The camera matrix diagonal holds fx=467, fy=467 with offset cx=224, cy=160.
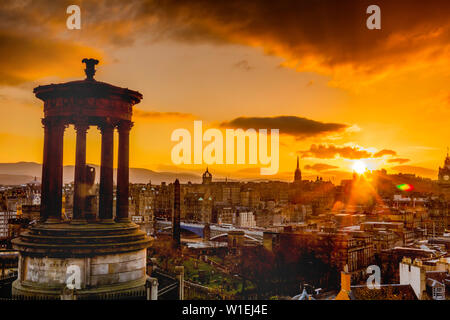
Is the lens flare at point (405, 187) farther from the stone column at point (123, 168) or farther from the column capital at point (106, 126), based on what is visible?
the column capital at point (106, 126)

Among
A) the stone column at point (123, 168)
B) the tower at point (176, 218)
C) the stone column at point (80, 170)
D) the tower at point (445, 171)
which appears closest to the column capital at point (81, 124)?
the stone column at point (80, 170)

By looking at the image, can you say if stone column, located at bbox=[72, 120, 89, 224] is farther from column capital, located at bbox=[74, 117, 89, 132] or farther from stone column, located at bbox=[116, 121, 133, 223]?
stone column, located at bbox=[116, 121, 133, 223]

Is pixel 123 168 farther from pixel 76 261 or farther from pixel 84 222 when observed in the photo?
pixel 76 261

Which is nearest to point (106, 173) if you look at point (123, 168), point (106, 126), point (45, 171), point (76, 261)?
point (123, 168)

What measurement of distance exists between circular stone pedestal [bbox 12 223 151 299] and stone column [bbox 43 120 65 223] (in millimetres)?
585

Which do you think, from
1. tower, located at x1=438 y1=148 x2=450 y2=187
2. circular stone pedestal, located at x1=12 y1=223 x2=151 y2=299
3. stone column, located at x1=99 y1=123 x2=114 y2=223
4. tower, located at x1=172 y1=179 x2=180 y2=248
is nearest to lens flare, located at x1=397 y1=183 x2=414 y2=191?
tower, located at x1=438 y1=148 x2=450 y2=187

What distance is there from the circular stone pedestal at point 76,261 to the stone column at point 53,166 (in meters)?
0.58

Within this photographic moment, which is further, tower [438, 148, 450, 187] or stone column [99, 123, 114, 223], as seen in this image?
tower [438, 148, 450, 187]

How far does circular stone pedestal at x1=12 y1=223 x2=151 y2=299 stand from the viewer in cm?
914

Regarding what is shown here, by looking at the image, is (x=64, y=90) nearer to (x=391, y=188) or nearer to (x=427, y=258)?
(x=427, y=258)

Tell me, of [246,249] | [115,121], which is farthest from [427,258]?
[115,121]

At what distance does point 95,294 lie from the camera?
915 cm

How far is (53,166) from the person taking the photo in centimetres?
999

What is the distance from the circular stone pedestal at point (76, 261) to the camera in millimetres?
9141
